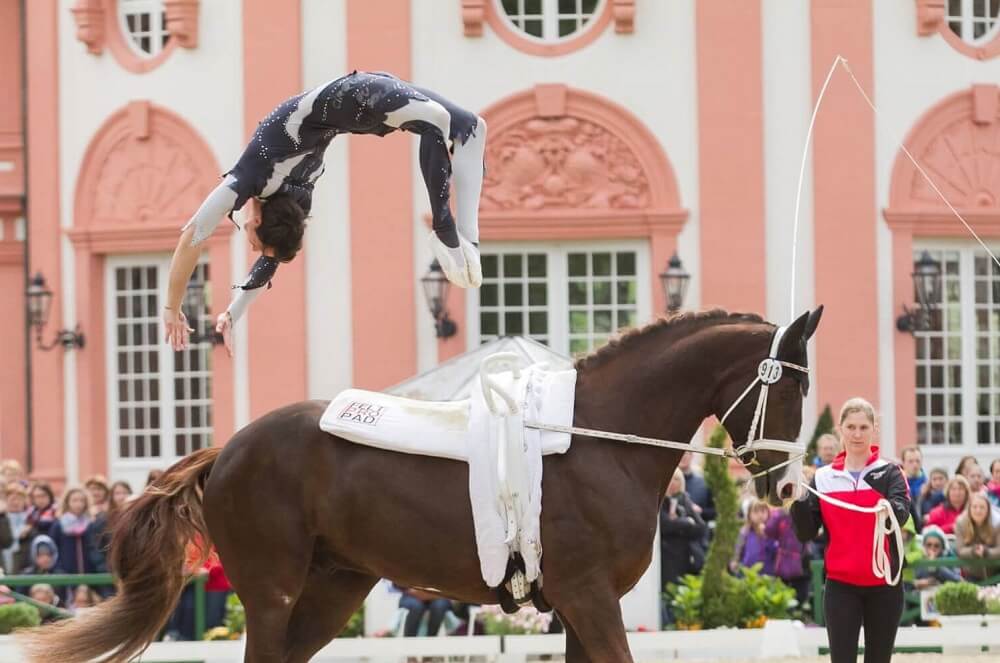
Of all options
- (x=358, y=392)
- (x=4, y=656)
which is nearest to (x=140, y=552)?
(x=358, y=392)

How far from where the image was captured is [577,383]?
7.84 meters

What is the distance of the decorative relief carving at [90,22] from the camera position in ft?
67.4

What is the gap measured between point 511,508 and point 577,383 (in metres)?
0.64

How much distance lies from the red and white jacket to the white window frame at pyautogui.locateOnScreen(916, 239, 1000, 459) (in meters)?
11.2

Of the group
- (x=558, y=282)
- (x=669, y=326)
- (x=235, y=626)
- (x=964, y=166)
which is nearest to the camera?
(x=669, y=326)

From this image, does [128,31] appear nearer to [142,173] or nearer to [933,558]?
[142,173]

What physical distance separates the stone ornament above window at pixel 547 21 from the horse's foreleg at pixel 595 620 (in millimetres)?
12548

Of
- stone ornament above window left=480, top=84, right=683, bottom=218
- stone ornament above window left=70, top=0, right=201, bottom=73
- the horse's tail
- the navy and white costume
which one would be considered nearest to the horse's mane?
the navy and white costume

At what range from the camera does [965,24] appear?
20.0 meters

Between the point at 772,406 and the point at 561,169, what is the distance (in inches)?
479

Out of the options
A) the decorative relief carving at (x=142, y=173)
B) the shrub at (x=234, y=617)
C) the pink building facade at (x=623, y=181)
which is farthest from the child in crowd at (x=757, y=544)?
the decorative relief carving at (x=142, y=173)

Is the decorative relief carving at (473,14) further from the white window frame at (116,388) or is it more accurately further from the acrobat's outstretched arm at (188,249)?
the acrobat's outstretched arm at (188,249)

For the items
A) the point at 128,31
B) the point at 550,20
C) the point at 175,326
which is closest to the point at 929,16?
the point at 550,20

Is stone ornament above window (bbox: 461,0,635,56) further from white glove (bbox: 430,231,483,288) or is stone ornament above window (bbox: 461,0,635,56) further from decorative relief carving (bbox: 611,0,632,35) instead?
white glove (bbox: 430,231,483,288)
